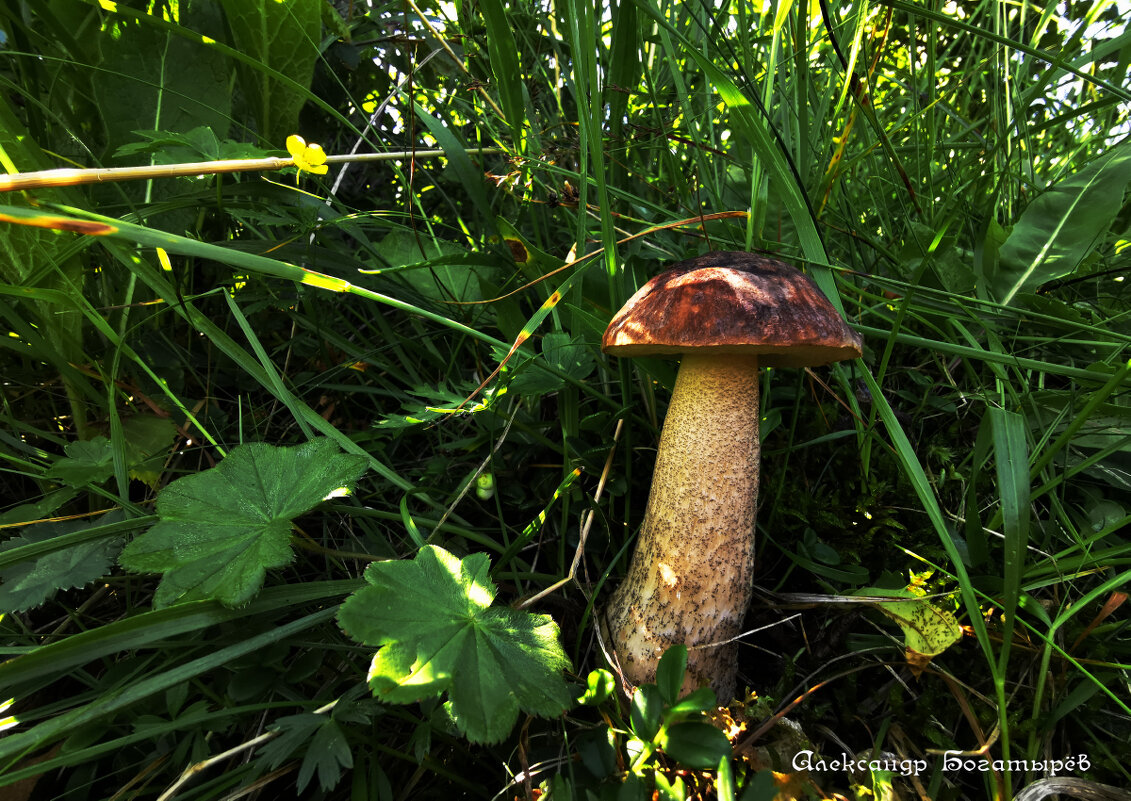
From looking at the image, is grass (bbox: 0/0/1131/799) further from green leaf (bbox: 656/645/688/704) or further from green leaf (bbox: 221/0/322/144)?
green leaf (bbox: 656/645/688/704)

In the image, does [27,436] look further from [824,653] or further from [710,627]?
[824,653]

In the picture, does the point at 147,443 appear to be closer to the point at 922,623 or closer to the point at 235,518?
the point at 235,518

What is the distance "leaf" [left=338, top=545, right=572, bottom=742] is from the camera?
83 centimetres

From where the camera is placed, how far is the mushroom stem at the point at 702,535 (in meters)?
1.31

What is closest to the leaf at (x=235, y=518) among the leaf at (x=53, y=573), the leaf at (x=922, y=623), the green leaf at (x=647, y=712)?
the leaf at (x=53, y=573)

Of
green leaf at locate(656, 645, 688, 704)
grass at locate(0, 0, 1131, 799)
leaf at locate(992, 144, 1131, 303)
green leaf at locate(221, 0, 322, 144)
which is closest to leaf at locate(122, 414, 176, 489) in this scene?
grass at locate(0, 0, 1131, 799)

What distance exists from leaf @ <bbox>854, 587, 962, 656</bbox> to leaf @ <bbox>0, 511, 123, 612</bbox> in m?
1.54

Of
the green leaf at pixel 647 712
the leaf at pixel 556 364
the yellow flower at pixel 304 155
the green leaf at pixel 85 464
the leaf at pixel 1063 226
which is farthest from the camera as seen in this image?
the leaf at pixel 1063 226

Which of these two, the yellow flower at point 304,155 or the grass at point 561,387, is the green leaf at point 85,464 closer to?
the grass at point 561,387

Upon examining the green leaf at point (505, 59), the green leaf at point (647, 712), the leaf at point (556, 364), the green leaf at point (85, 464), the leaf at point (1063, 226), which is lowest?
the green leaf at point (647, 712)

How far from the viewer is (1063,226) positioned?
1575 millimetres

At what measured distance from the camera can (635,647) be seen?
4.36 feet

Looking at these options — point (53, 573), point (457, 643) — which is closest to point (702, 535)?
point (457, 643)

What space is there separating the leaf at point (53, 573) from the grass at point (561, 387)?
6cm
